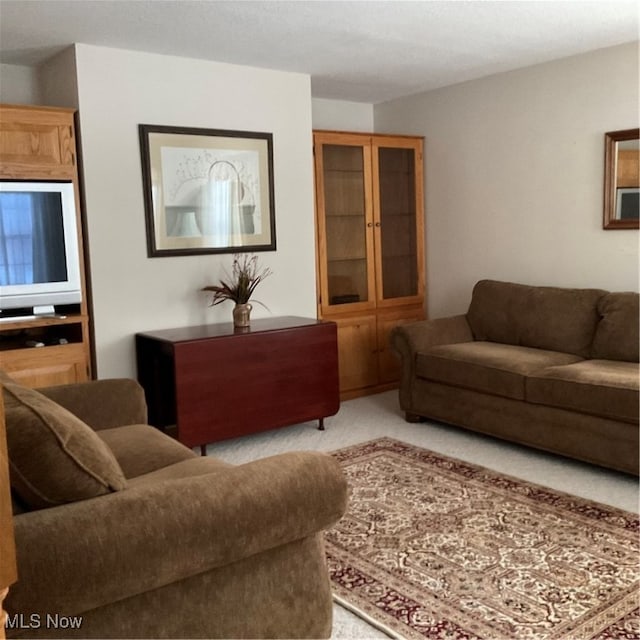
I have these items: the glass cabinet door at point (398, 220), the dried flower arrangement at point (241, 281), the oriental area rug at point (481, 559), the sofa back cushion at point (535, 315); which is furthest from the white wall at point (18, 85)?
the sofa back cushion at point (535, 315)

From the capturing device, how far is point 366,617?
227cm

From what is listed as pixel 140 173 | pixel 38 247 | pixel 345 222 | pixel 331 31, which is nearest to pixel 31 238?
pixel 38 247

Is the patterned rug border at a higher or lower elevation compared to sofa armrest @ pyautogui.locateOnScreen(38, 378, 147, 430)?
lower

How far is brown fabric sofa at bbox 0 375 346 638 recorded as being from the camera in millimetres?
1537

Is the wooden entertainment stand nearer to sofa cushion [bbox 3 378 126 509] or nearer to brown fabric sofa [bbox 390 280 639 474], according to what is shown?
brown fabric sofa [bbox 390 280 639 474]

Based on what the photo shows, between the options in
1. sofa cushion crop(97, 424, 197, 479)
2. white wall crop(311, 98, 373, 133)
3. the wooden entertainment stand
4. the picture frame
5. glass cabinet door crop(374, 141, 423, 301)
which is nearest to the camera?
sofa cushion crop(97, 424, 197, 479)

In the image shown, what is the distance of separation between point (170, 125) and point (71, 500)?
291cm

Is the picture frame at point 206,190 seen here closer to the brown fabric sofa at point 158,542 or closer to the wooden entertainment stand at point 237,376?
the wooden entertainment stand at point 237,376

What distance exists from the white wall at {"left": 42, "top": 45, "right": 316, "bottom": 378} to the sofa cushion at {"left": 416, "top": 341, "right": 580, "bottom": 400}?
3.59 ft

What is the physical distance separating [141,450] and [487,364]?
86.1 inches

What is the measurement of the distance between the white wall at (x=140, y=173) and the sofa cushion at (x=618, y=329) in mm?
1971

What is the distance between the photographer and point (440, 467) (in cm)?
368

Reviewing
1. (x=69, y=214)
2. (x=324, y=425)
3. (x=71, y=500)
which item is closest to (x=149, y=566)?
(x=71, y=500)

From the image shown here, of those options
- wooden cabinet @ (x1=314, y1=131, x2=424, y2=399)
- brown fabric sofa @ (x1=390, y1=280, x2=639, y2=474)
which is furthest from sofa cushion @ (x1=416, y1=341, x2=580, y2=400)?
wooden cabinet @ (x1=314, y1=131, x2=424, y2=399)
